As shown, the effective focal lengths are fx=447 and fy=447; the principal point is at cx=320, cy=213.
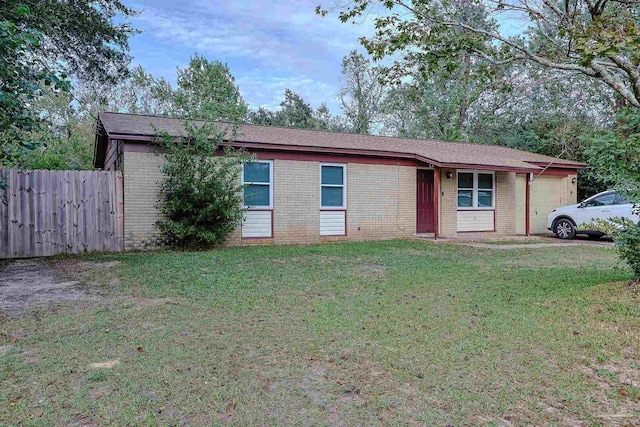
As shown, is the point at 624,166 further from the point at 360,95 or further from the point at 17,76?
the point at 360,95

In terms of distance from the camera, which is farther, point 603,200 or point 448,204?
point 448,204

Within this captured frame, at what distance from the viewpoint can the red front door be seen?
1465 centimetres

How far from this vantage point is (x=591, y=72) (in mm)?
5840

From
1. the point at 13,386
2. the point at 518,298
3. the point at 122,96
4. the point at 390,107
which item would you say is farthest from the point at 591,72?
the point at 122,96

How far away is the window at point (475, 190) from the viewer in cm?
1505

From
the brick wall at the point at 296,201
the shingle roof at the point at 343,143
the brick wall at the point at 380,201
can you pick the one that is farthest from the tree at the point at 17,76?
the brick wall at the point at 380,201

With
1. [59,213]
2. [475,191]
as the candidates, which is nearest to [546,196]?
[475,191]

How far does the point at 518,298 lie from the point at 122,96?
27792 mm

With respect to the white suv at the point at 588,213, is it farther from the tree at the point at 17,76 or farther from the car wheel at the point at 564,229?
the tree at the point at 17,76

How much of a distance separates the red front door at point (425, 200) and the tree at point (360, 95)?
53.2 feet

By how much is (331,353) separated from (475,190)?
12.8 metres

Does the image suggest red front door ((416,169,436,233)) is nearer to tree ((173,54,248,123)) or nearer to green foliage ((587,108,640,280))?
green foliage ((587,108,640,280))

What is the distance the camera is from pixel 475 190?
15.2 m

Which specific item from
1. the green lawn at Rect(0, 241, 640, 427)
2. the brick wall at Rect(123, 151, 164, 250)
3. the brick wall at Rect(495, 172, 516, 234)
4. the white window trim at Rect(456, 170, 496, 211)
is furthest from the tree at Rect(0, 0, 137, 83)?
the brick wall at Rect(495, 172, 516, 234)
